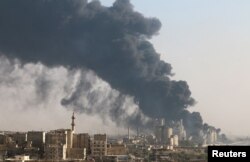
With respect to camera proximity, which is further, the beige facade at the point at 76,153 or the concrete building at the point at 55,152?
the beige facade at the point at 76,153

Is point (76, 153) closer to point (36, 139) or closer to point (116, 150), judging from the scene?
point (36, 139)

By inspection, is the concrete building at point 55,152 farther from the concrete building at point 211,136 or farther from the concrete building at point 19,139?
the concrete building at point 211,136

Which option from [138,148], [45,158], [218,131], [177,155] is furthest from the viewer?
[218,131]

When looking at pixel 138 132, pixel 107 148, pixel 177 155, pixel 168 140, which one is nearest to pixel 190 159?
pixel 177 155

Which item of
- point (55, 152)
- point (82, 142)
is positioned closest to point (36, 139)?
point (82, 142)

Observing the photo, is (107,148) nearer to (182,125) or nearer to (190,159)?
(190,159)

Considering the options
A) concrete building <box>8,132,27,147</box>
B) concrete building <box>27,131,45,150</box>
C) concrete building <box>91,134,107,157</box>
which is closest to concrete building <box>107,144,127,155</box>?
concrete building <box>91,134,107,157</box>

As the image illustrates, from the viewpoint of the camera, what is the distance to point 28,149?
46906mm

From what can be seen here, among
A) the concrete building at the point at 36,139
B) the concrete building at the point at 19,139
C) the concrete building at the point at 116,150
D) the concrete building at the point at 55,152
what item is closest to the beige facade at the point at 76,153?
the concrete building at the point at 55,152

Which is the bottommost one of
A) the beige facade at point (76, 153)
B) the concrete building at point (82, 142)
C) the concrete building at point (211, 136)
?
the beige facade at point (76, 153)

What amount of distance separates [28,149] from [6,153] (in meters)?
1.63

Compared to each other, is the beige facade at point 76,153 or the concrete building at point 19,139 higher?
the concrete building at point 19,139

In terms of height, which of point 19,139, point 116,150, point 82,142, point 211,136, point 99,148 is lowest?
point 116,150

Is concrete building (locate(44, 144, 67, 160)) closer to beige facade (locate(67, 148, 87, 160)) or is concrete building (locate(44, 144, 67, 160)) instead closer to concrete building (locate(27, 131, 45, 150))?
beige facade (locate(67, 148, 87, 160))
